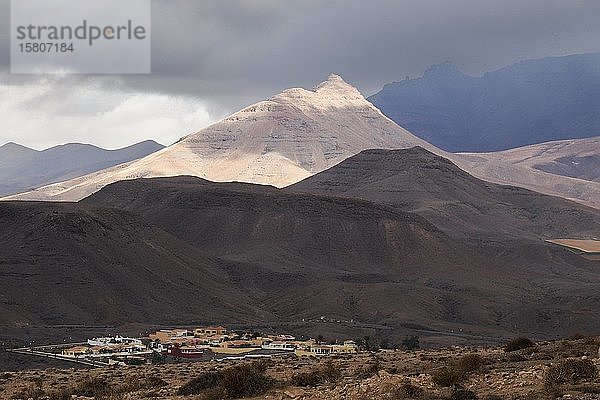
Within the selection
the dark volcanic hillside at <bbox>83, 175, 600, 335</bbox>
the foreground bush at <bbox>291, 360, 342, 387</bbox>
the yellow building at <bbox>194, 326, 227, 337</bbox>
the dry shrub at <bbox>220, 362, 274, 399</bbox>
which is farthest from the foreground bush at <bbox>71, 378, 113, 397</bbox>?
the dark volcanic hillside at <bbox>83, 175, 600, 335</bbox>

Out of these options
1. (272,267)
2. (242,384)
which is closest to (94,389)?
(242,384)

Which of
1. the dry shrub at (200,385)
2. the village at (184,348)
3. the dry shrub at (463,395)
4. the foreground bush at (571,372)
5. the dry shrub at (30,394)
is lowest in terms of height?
the village at (184,348)

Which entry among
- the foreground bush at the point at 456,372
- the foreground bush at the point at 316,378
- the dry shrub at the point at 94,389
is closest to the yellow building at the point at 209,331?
the dry shrub at the point at 94,389

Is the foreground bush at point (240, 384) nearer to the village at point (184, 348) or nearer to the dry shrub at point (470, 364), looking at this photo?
the dry shrub at point (470, 364)

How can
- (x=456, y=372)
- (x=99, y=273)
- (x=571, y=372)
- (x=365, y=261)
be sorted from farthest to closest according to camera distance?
(x=365, y=261)
(x=99, y=273)
(x=456, y=372)
(x=571, y=372)

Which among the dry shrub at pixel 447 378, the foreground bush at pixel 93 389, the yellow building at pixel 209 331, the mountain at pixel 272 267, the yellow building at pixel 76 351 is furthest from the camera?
the mountain at pixel 272 267

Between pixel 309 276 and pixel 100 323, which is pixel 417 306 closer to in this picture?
pixel 309 276

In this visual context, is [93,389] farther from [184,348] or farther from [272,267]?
[272,267]
